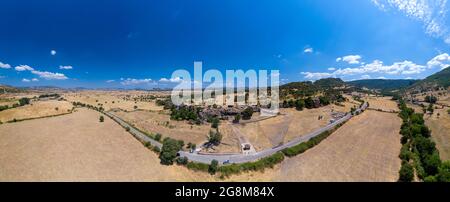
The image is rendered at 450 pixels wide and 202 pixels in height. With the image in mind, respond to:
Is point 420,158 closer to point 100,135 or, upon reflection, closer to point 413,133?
point 413,133

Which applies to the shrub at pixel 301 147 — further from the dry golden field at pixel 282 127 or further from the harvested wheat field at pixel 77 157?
the harvested wheat field at pixel 77 157

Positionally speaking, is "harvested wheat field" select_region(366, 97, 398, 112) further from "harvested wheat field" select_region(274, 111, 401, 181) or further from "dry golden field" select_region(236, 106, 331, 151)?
"harvested wheat field" select_region(274, 111, 401, 181)

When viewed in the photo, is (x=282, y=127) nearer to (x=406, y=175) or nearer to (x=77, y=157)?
(x=406, y=175)

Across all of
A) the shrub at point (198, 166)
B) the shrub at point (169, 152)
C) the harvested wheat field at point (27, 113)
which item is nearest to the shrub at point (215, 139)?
the shrub at point (169, 152)

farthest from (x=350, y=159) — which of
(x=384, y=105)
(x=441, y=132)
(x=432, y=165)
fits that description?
(x=384, y=105)

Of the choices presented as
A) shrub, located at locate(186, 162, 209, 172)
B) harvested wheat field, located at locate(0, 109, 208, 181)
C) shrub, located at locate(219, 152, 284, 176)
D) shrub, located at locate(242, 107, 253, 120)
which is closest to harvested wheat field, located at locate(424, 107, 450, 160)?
shrub, located at locate(219, 152, 284, 176)
